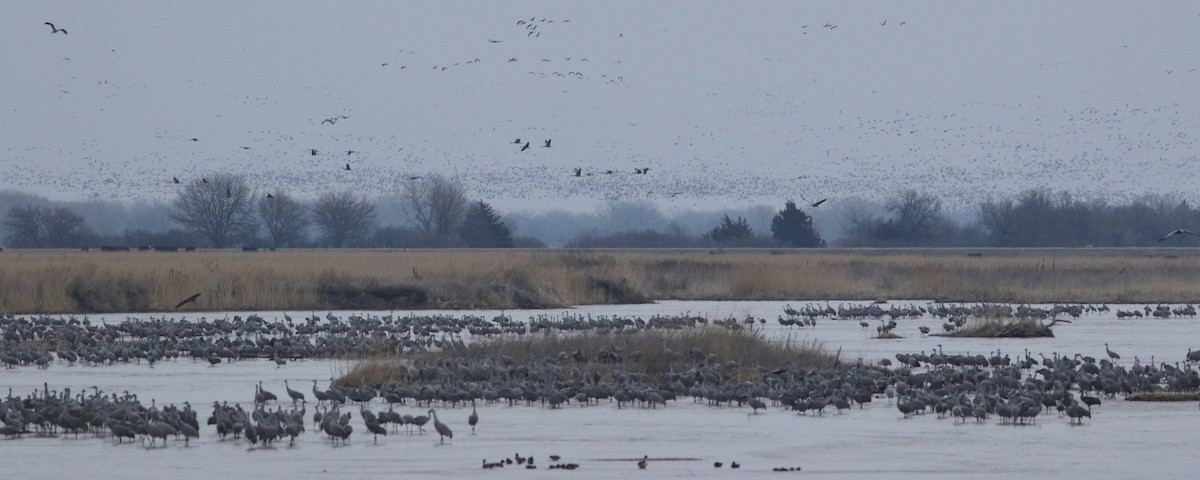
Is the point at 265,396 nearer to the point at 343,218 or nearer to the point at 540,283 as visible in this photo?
the point at 540,283

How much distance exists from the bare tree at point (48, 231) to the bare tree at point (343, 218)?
1826 cm

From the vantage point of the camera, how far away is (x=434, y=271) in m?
51.8

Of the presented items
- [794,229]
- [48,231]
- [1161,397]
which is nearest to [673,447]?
[1161,397]

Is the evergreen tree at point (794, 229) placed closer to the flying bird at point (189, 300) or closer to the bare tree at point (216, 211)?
the bare tree at point (216, 211)

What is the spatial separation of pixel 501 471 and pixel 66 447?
4836mm

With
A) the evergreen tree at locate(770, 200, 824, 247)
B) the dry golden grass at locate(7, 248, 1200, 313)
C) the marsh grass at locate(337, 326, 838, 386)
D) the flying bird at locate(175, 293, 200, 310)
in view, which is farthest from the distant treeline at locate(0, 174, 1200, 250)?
the marsh grass at locate(337, 326, 838, 386)

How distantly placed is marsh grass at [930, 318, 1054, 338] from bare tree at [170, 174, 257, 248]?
84692 mm

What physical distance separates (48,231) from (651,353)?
100 meters

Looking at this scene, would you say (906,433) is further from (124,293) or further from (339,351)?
(124,293)

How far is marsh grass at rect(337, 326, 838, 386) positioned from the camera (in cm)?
2411

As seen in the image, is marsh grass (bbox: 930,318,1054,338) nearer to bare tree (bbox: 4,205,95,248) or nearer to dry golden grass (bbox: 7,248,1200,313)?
dry golden grass (bbox: 7,248,1200,313)

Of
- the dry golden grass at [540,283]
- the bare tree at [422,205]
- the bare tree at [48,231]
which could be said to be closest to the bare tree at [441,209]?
the bare tree at [422,205]

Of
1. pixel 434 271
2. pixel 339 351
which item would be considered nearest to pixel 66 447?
pixel 339 351

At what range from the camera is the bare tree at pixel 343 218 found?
12525 cm
